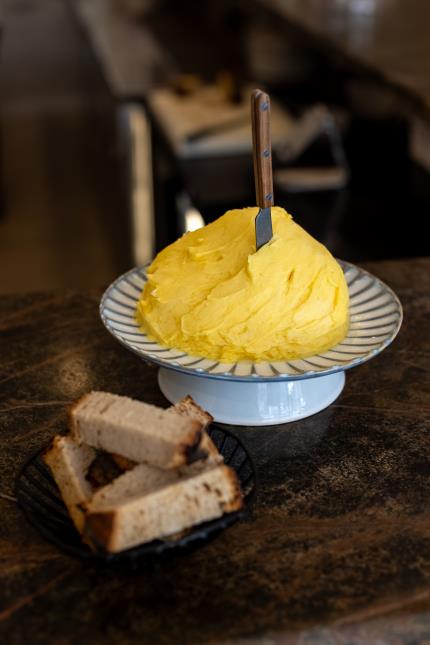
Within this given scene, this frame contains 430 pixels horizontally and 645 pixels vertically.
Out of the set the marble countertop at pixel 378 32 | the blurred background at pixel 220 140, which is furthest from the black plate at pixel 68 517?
the marble countertop at pixel 378 32

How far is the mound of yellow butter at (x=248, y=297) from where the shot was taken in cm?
100

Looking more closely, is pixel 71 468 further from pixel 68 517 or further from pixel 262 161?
pixel 262 161

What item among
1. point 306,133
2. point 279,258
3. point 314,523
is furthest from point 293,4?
point 314,523

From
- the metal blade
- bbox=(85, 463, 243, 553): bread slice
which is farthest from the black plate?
the metal blade

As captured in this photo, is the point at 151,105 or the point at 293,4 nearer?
the point at 151,105

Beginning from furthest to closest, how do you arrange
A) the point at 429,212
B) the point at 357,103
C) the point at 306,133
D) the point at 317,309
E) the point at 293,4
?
the point at 293,4 → the point at 357,103 → the point at 306,133 → the point at 429,212 → the point at 317,309

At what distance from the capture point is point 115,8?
17.0 ft

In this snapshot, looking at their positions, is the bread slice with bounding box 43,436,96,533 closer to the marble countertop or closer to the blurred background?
the blurred background

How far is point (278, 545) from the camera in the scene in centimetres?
84

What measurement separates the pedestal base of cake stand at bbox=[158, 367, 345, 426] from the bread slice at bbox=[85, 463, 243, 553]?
26 centimetres

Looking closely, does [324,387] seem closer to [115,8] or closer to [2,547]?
[2,547]

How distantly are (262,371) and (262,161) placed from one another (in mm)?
247

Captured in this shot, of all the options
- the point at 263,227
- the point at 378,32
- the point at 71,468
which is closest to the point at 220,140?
the point at 378,32

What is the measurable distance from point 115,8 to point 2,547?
4.88m
